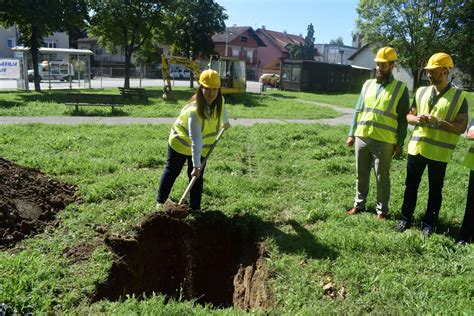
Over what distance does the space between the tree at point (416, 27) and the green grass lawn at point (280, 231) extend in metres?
29.2

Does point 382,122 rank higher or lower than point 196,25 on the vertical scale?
lower

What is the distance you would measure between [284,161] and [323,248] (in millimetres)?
4210

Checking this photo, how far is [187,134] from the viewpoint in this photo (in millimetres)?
5027

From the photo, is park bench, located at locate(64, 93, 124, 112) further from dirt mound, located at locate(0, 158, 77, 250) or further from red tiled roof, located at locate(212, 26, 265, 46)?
red tiled roof, located at locate(212, 26, 265, 46)

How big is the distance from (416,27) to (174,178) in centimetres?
3590

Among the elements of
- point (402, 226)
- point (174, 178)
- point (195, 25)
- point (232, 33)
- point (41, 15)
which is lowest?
point (402, 226)

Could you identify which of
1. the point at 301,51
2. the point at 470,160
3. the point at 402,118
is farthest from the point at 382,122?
the point at 301,51

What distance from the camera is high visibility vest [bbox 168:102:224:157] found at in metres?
4.98

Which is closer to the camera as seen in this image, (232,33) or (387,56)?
(387,56)

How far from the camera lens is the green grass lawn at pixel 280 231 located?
3.51 metres

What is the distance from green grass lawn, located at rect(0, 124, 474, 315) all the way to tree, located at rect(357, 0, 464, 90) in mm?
29214

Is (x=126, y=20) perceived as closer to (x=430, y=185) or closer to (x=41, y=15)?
(x=41, y=15)

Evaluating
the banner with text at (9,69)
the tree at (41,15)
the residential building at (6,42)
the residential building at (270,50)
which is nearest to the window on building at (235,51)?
the residential building at (270,50)

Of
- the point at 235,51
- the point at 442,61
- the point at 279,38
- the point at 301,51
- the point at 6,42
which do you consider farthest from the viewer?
the point at 279,38
